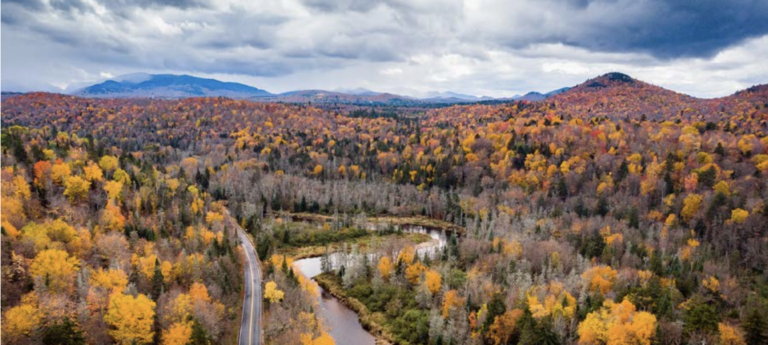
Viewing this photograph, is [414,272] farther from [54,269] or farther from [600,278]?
[54,269]

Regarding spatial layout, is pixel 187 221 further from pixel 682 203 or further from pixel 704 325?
pixel 682 203

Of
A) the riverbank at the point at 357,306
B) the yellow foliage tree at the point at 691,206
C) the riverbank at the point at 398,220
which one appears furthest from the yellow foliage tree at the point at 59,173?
the yellow foliage tree at the point at 691,206

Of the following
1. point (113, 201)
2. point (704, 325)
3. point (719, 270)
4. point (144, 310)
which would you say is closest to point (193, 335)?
point (144, 310)

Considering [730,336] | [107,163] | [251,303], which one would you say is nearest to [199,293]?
[251,303]

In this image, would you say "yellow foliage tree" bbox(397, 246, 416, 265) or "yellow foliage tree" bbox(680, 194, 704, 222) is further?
"yellow foliage tree" bbox(680, 194, 704, 222)

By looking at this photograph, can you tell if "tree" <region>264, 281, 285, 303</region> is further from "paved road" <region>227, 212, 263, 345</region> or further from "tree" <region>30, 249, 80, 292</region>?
"tree" <region>30, 249, 80, 292</region>

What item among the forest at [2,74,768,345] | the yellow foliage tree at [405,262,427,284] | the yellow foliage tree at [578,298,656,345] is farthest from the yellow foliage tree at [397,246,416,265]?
the yellow foliage tree at [578,298,656,345]
